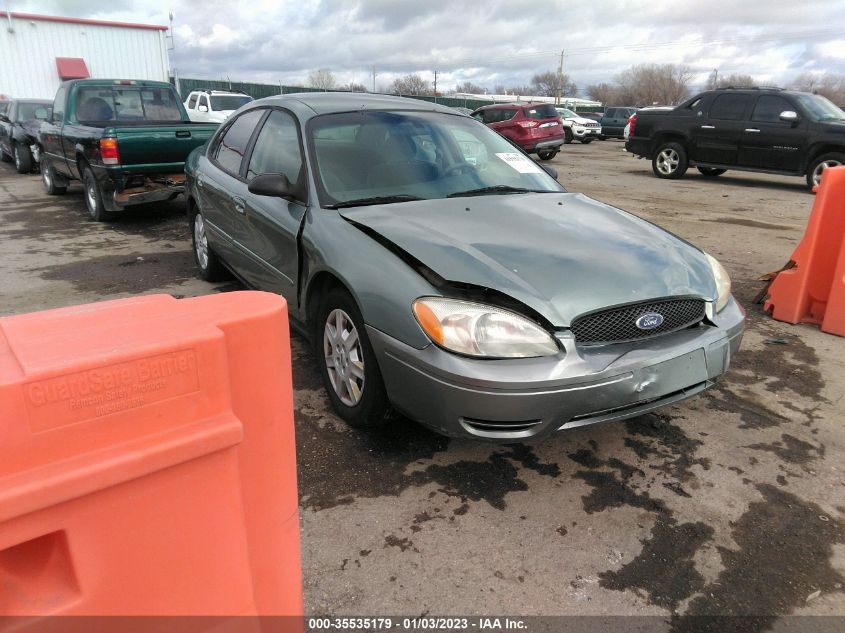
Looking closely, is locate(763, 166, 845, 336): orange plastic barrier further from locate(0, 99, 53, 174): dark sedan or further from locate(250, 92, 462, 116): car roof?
locate(0, 99, 53, 174): dark sedan

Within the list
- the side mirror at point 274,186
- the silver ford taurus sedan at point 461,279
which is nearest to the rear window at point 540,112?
the silver ford taurus sedan at point 461,279

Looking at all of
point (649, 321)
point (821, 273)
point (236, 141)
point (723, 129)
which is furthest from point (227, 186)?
point (723, 129)

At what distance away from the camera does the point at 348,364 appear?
2.95m

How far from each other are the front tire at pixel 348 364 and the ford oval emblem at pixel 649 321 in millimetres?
1143

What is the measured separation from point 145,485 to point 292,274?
2.23 m

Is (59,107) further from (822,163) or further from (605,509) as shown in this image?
(822,163)

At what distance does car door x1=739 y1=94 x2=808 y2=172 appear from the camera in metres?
11.4

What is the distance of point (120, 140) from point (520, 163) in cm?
544

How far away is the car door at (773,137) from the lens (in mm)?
11438

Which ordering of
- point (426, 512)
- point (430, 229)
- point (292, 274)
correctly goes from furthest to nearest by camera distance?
point (292, 274), point (430, 229), point (426, 512)

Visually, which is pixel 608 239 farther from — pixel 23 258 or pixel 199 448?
pixel 23 258

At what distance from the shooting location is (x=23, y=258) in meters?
6.58

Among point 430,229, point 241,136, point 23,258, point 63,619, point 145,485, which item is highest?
point 241,136

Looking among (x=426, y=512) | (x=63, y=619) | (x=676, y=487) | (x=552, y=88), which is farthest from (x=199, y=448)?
(x=552, y=88)
